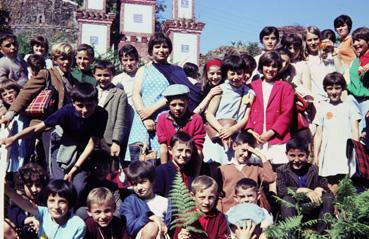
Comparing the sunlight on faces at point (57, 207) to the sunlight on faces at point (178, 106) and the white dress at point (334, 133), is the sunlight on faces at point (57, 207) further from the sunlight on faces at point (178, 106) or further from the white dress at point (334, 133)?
the white dress at point (334, 133)

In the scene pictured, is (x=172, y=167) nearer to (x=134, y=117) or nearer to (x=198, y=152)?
(x=198, y=152)

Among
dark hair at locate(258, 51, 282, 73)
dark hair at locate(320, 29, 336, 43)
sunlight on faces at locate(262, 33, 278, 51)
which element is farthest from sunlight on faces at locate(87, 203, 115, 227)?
dark hair at locate(320, 29, 336, 43)

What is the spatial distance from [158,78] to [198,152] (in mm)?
1069

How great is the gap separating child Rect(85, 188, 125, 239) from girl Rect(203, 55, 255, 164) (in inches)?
59.6

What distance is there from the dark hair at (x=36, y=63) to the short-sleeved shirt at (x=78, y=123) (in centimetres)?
171

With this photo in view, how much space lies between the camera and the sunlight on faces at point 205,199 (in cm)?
439

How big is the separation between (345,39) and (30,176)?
4.35 metres

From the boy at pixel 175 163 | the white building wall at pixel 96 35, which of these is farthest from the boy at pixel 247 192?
the white building wall at pixel 96 35

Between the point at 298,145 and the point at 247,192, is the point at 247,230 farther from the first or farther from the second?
the point at 298,145

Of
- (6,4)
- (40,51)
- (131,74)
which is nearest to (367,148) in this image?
(131,74)

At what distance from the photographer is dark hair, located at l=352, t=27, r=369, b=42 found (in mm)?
6242

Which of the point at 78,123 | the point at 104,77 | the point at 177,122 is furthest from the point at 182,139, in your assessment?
the point at 104,77

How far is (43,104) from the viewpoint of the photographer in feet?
17.9

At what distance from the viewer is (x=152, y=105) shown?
18.9 feet
